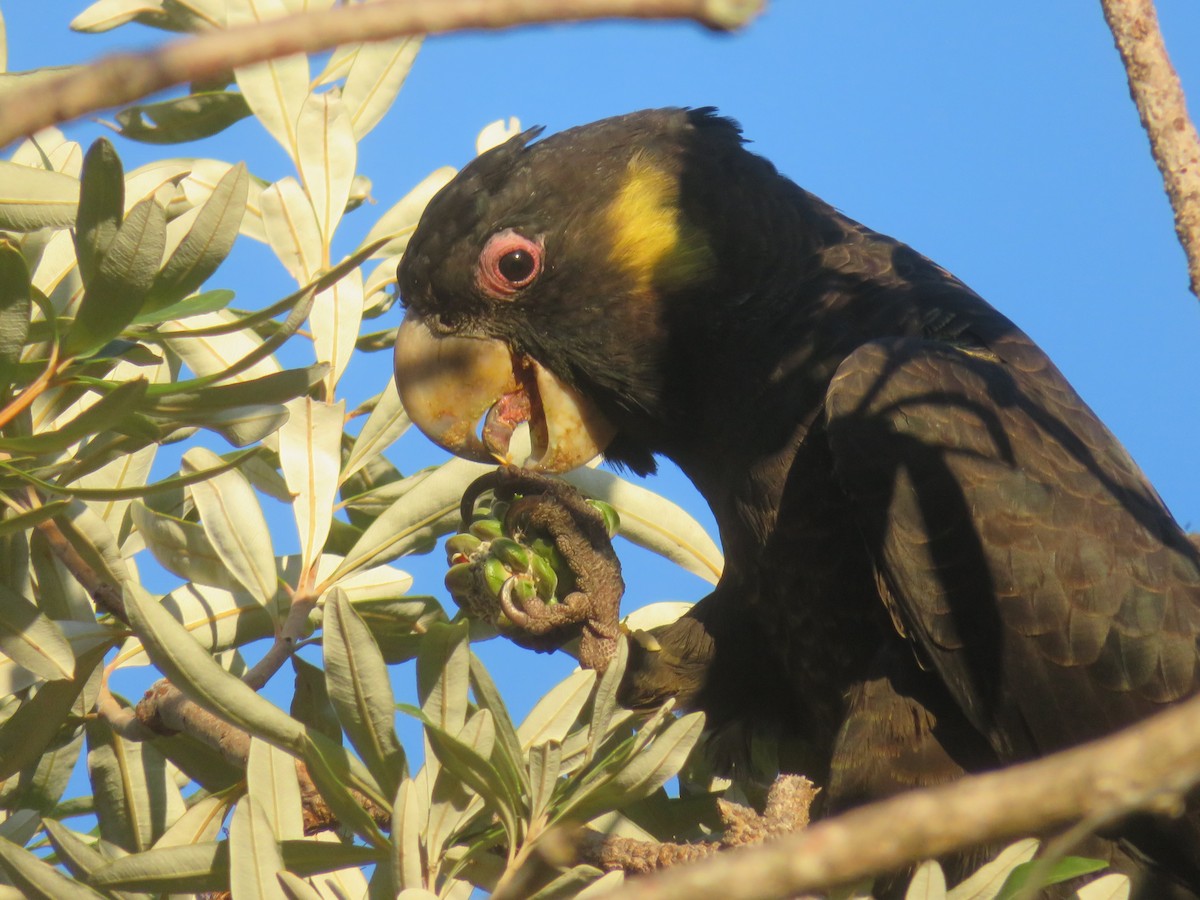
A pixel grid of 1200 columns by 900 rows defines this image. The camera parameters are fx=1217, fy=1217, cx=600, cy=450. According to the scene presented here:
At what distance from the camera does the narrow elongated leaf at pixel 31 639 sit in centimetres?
217

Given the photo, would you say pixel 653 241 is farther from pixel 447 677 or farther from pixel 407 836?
pixel 407 836

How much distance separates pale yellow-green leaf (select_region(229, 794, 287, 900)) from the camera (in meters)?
1.91

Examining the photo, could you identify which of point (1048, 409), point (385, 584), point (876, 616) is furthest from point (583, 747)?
point (1048, 409)

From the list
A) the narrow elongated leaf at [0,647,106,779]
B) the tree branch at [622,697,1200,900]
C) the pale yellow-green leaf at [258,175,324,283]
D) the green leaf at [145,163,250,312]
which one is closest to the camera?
the tree branch at [622,697,1200,900]

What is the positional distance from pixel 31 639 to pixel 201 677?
0.38 metres

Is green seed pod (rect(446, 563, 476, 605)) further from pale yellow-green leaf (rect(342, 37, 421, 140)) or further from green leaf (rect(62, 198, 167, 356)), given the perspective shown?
green leaf (rect(62, 198, 167, 356))

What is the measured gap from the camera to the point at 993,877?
2.06 metres

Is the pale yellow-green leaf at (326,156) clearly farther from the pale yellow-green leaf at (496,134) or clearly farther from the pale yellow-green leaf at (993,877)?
the pale yellow-green leaf at (993,877)

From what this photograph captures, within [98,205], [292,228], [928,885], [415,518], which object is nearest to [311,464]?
[415,518]

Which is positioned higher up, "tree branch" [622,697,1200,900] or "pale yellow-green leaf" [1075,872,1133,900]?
"tree branch" [622,697,1200,900]

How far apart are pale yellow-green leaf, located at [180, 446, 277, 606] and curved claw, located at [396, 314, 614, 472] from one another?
2.40ft

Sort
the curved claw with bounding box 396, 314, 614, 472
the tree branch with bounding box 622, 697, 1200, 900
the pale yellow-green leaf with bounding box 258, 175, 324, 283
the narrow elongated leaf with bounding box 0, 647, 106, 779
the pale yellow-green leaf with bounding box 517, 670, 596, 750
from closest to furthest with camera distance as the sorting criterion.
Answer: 1. the tree branch with bounding box 622, 697, 1200, 900
2. the narrow elongated leaf with bounding box 0, 647, 106, 779
3. the pale yellow-green leaf with bounding box 517, 670, 596, 750
4. the pale yellow-green leaf with bounding box 258, 175, 324, 283
5. the curved claw with bounding box 396, 314, 614, 472

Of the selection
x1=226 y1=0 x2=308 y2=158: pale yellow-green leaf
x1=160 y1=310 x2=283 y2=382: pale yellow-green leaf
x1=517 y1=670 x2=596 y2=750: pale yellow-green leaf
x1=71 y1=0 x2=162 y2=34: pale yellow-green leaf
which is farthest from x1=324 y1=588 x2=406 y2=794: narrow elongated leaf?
x1=71 y1=0 x2=162 y2=34: pale yellow-green leaf

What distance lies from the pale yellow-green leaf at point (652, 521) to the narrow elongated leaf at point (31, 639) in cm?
141
